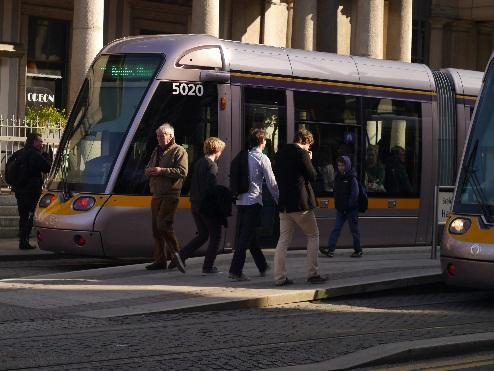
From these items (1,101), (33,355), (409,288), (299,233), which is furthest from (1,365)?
(1,101)

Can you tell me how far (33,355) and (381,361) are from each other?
251 centimetres

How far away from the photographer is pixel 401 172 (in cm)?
2062

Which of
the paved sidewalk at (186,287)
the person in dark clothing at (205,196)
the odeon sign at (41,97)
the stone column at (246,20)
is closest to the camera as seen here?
the paved sidewalk at (186,287)

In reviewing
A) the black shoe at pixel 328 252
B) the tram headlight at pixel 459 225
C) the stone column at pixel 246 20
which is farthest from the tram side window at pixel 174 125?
the stone column at pixel 246 20

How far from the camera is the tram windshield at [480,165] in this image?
14.1 m

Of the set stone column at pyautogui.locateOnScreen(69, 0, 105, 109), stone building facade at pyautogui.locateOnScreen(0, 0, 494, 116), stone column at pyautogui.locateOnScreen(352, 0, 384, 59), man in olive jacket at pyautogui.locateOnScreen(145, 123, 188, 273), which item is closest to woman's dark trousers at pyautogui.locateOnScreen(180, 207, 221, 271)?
man in olive jacket at pyautogui.locateOnScreen(145, 123, 188, 273)

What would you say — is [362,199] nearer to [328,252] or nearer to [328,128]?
[328,252]

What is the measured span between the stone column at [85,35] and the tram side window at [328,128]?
8.99 meters

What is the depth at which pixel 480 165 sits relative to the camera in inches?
568

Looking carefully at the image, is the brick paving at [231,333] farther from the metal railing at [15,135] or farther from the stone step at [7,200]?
the metal railing at [15,135]

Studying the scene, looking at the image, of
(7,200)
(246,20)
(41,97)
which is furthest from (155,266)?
(246,20)

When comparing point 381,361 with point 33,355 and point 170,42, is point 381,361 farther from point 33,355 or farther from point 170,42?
point 170,42

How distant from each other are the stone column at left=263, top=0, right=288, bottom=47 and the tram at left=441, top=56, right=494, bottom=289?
2451cm

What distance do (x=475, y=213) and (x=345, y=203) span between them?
491cm
